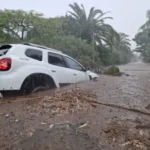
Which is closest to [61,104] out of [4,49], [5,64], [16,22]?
[5,64]

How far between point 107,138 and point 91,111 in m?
1.20

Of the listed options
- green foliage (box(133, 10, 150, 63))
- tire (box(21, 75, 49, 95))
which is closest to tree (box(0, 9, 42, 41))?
tire (box(21, 75, 49, 95))

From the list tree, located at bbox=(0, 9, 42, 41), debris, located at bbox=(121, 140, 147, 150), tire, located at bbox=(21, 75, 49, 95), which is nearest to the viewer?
debris, located at bbox=(121, 140, 147, 150)

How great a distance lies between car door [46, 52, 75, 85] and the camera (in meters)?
7.39

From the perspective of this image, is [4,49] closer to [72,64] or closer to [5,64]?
[5,64]

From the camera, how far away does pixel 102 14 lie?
36.4 m

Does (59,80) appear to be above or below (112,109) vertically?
above

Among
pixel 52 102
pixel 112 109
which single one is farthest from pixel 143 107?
pixel 52 102

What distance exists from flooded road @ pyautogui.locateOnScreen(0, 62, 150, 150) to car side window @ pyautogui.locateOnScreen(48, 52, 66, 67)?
157cm

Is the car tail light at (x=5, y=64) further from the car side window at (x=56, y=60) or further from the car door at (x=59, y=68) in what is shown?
the car side window at (x=56, y=60)

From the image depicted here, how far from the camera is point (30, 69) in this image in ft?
21.1

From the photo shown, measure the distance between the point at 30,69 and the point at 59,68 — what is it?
4.51 ft

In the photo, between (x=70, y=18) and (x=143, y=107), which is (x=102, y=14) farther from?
(x=143, y=107)

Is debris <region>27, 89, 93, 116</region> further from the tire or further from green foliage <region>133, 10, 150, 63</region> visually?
green foliage <region>133, 10, 150, 63</region>
